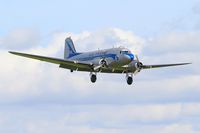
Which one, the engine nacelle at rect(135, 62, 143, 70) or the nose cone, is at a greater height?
the nose cone

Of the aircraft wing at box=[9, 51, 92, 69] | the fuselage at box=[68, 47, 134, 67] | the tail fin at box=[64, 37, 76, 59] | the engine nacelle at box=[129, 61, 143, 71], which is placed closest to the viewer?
the fuselage at box=[68, 47, 134, 67]

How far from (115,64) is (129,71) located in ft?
9.89

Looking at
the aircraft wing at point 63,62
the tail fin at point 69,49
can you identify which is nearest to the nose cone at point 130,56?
the aircraft wing at point 63,62

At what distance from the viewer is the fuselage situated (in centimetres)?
11362

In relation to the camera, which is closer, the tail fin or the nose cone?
the nose cone

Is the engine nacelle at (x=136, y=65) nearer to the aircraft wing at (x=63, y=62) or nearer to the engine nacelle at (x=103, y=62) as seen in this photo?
the engine nacelle at (x=103, y=62)

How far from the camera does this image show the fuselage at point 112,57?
114 metres

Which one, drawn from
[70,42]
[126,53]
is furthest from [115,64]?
[70,42]

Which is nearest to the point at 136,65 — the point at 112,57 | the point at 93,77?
the point at 112,57

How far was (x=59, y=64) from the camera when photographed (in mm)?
120312

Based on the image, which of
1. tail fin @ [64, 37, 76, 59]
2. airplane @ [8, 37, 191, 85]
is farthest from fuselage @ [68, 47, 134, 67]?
tail fin @ [64, 37, 76, 59]

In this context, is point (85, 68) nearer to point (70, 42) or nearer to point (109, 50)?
point (109, 50)

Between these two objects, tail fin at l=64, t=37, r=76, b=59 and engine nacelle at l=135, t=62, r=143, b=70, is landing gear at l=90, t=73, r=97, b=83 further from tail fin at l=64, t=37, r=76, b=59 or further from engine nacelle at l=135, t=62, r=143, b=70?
tail fin at l=64, t=37, r=76, b=59

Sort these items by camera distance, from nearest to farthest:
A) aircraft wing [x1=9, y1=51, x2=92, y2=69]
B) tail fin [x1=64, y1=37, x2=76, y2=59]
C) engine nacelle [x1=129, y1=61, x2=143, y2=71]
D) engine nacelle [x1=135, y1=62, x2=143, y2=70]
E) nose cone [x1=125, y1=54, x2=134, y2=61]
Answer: nose cone [x1=125, y1=54, x2=134, y2=61]
engine nacelle [x1=129, y1=61, x2=143, y2=71]
engine nacelle [x1=135, y1=62, x2=143, y2=70]
aircraft wing [x1=9, y1=51, x2=92, y2=69]
tail fin [x1=64, y1=37, x2=76, y2=59]
